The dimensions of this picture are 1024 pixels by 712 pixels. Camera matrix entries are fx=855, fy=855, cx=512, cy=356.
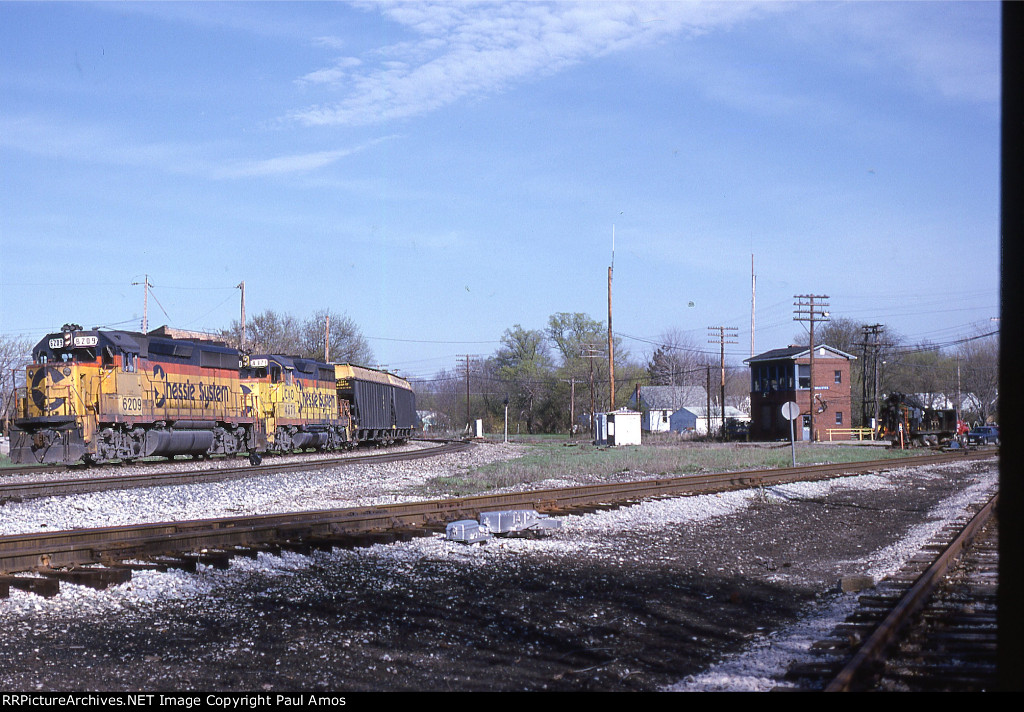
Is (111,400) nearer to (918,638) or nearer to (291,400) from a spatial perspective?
(291,400)

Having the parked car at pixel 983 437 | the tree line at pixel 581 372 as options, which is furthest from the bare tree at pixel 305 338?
the parked car at pixel 983 437

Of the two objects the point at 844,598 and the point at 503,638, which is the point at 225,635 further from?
the point at 844,598

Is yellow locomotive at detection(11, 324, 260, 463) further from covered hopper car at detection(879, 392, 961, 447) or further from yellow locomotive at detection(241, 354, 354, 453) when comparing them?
covered hopper car at detection(879, 392, 961, 447)

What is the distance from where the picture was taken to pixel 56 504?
13.5 meters

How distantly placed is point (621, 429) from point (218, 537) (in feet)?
112

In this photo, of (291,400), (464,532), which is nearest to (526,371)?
(291,400)

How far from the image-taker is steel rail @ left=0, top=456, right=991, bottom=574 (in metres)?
8.92

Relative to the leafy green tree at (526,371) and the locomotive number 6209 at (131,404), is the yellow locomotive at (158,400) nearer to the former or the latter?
the locomotive number 6209 at (131,404)

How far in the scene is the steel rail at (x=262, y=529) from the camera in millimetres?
8922

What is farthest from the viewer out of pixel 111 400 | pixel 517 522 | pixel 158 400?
pixel 158 400

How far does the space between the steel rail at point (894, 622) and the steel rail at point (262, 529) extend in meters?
5.86

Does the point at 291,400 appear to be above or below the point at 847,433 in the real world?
above

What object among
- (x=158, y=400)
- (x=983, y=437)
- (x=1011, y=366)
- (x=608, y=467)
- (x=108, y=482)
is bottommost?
(x=983, y=437)

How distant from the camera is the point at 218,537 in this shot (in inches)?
396
